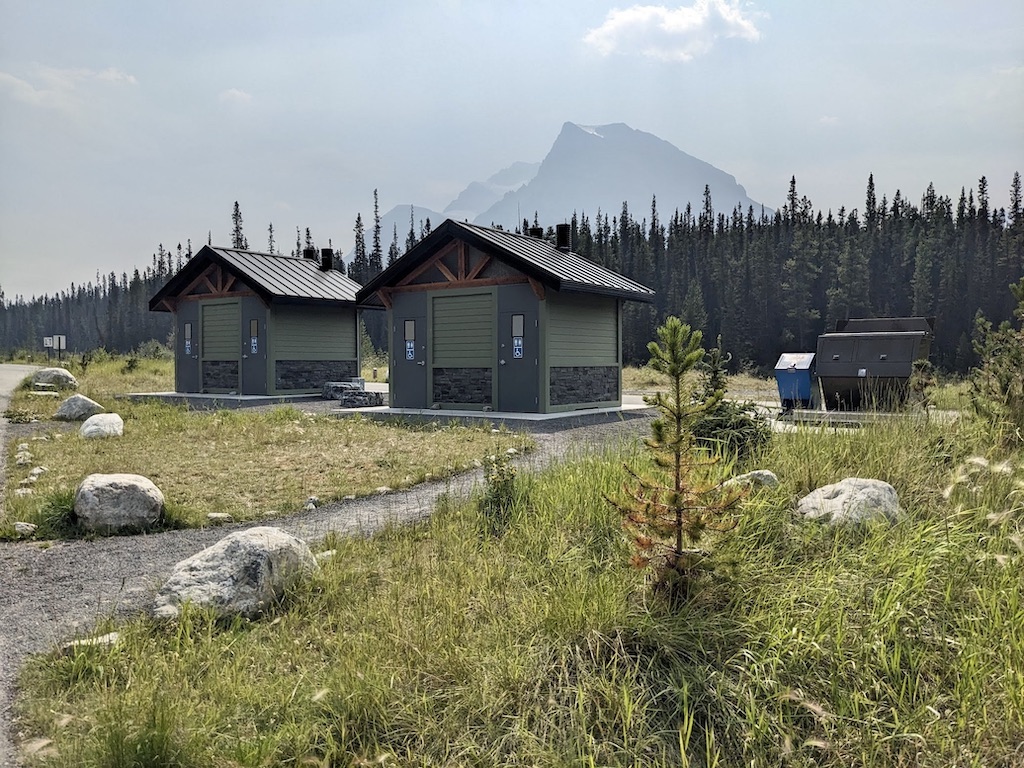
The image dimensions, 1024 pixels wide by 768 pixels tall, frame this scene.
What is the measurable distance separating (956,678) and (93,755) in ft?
12.4

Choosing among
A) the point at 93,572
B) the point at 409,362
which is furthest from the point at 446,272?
the point at 93,572

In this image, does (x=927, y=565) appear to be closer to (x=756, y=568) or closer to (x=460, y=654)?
(x=756, y=568)

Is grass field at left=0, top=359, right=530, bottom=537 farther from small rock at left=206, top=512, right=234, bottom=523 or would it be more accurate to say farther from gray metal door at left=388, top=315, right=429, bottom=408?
gray metal door at left=388, top=315, right=429, bottom=408

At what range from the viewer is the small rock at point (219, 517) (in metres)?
6.84

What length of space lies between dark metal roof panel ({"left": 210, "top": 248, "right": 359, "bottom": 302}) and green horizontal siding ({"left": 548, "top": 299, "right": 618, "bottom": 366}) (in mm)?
9228

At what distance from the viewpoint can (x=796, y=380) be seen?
54.0 ft

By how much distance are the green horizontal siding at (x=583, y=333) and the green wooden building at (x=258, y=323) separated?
29.8 feet

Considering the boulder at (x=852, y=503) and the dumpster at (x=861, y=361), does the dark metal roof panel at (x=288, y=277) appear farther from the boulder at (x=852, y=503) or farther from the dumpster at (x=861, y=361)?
the boulder at (x=852, y=503)

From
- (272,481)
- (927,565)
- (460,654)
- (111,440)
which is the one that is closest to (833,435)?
(927,565)

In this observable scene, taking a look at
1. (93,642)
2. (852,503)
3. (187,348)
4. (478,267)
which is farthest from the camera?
(187,348)

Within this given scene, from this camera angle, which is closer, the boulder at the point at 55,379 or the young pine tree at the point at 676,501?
the young pine tree at the point at 676,501

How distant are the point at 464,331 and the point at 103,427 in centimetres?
823

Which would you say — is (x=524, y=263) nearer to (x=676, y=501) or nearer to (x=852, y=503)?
(x=852, y=503)

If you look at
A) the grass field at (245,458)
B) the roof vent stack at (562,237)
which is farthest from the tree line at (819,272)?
the grass field at (245,458)
